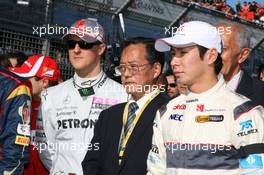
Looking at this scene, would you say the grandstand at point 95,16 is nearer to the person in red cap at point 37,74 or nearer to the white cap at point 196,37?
the person in red cap at point 37,74

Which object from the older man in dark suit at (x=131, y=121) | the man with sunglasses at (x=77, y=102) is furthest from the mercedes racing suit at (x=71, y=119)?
the older man in dark suit at (x=131, y=121)

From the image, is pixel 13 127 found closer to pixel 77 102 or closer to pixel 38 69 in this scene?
pixel 77 102

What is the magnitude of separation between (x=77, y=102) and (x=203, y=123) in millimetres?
1472

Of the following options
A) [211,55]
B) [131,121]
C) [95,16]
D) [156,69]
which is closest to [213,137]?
[211,55]

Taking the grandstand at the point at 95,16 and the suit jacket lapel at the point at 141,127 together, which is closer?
the suit jacket lapel at the point at 141,127

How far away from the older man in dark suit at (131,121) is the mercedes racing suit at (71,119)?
24cm

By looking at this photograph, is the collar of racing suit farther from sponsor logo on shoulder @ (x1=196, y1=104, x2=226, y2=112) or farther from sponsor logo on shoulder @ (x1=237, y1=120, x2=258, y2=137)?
sponsor logo on shoulder @ (x1=237, y1=120, x2=258, y2=137)

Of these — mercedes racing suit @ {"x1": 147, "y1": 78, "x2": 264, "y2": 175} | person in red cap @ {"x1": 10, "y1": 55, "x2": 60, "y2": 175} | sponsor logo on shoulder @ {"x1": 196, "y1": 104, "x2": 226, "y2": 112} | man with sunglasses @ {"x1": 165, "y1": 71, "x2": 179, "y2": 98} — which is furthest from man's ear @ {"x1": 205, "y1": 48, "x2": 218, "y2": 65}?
man with sunglasses @ {"x1": 165, "y1": 71, "x2": 179, "y2": 98}

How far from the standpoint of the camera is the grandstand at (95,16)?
878 cm

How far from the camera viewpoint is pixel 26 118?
129 inches

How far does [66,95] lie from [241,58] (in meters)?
1.49

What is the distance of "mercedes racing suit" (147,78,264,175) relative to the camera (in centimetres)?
281

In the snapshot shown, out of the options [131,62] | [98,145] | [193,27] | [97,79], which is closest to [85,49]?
[97,79]

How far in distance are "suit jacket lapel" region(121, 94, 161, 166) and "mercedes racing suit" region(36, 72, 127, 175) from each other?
464 mm
